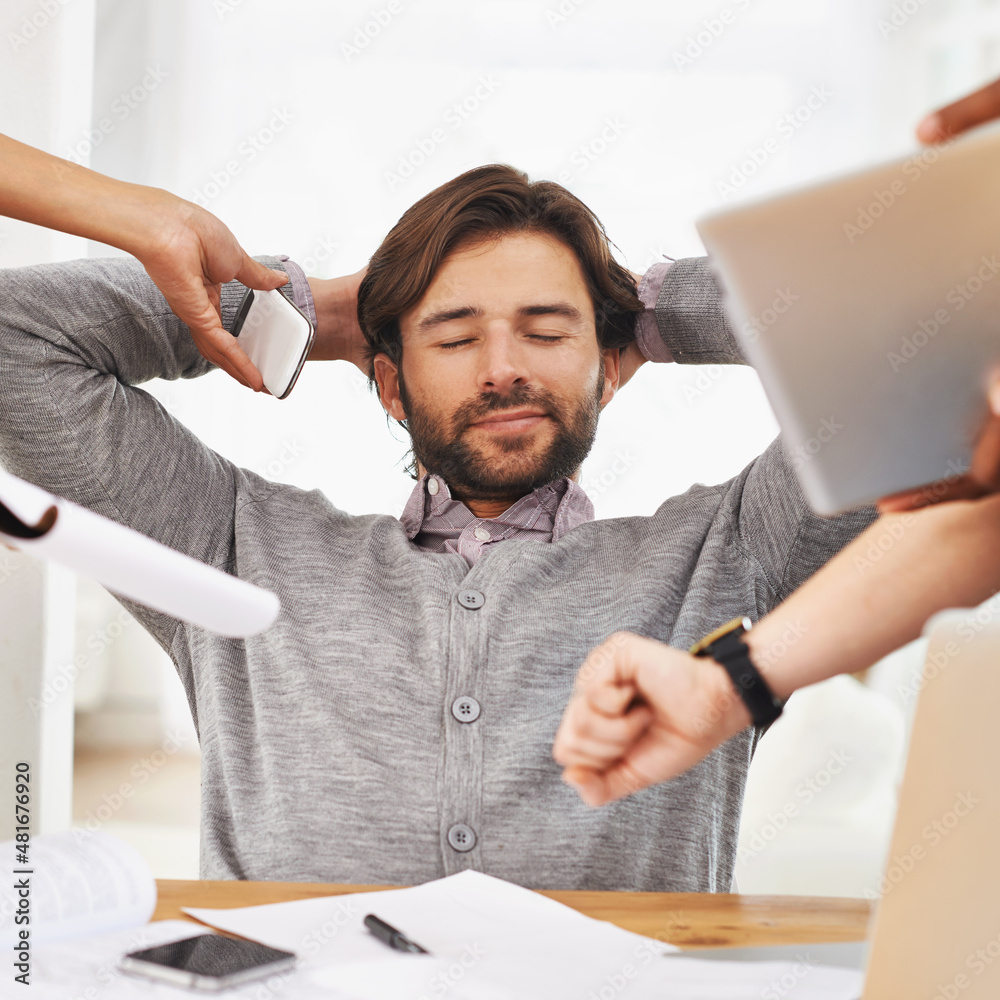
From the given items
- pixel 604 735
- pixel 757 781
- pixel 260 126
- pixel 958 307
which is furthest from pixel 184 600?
pixel 260 126

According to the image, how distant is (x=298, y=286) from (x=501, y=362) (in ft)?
1.09

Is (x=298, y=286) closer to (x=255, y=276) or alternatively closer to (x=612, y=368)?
(x=255, y=276)

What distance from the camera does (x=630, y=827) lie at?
3.32 ft

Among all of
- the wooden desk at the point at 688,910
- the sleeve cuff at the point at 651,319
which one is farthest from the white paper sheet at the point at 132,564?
the sleeve cuff at the point at 651,319

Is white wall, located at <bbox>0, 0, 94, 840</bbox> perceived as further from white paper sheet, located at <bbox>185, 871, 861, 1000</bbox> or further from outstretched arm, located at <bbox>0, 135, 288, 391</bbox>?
white paper sheet, located at <bbox>185, 871, 861, 1000</bbox>

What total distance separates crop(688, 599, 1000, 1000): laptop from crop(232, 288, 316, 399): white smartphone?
2.89 ft

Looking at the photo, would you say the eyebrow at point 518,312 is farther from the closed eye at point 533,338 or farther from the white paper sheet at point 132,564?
the white paper sheet at point 132,564

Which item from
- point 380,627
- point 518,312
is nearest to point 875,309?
point 380,627

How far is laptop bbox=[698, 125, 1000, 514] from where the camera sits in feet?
1.46

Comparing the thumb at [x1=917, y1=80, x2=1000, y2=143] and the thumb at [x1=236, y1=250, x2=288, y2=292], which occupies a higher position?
the thumb at [x1=236, y1=250, x2=288, y2=292]

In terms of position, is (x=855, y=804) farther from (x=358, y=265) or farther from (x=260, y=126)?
(x=260, y=126)

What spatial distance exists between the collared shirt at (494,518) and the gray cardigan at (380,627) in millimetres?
82

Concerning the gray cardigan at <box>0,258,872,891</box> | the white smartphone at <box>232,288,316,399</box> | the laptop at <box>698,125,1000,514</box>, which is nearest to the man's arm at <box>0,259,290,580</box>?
the gray cardigan at <box>0,258,872,891</box>

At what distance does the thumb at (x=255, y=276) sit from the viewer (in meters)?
1.21
